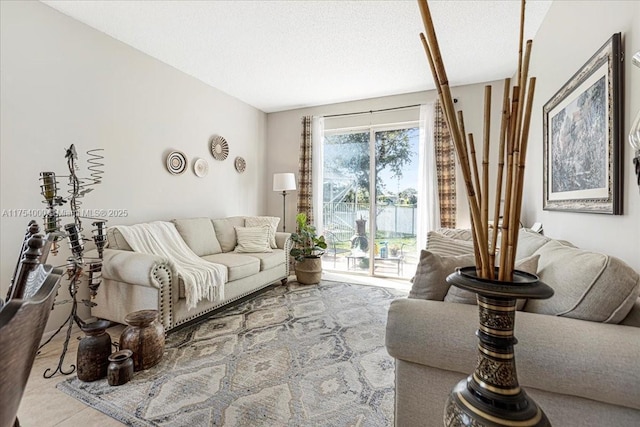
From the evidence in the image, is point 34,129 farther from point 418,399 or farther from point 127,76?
point 418,399

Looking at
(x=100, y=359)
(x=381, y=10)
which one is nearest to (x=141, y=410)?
(x=100, y=359)

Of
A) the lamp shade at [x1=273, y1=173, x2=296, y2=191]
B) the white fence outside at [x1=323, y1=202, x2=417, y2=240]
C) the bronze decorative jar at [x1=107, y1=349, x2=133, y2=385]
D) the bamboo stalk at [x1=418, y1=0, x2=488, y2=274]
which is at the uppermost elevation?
the lamp shade at [x1=273, y1=173, x2=296, y2=191]

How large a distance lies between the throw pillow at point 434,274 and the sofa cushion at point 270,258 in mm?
2263

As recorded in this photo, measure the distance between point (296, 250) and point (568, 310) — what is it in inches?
128

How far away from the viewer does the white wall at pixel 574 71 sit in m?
1.33

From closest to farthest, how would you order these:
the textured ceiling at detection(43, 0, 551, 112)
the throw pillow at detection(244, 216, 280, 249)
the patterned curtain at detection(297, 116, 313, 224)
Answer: the textured ceiling at detection(43, 0, 551, 112)
the throw pillow at detection(244, 216, 280, 249)
the patterned curtain at detection(297, 116, 313, 224)

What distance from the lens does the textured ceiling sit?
7.52 feet

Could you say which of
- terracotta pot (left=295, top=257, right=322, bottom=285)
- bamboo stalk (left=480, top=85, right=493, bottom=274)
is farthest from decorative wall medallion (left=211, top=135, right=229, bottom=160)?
bamboo stalk (left=480, top=85, right=493, bottom=274)

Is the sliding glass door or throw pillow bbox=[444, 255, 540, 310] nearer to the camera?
throw pillow bbox=[444, 255, 540, 310]

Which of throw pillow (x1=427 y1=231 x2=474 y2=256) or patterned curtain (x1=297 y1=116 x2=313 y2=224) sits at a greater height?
patterned curtain (x1=297 y1=116 x2=313 y2=224)

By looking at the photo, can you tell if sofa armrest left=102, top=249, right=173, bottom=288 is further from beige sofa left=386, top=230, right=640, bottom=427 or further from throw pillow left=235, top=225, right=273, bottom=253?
beige sofa left=386, top=230, right=640, bottom=427

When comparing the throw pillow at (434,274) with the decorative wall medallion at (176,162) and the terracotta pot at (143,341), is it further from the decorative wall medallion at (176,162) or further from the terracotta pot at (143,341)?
the decorative wall medallion at (176,162)

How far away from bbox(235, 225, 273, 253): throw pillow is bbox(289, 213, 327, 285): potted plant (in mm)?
425

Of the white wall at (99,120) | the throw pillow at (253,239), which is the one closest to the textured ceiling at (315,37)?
the white wall at (99,120)
